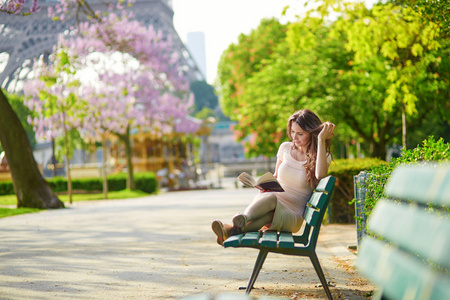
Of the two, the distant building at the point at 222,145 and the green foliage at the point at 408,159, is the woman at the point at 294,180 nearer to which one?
the green foliage at the point at 408,159

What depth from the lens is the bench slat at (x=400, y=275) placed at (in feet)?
5.17

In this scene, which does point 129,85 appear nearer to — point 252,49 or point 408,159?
point 252,49

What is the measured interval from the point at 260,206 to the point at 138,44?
1977 centimetres

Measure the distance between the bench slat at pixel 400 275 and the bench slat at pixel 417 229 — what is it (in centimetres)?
5

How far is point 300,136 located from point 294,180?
0.36 metres

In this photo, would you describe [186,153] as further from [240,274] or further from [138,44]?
[240,274]

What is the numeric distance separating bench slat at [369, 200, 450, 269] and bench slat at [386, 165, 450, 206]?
5cm

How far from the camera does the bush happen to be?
983cm

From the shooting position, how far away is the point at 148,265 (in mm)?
6164

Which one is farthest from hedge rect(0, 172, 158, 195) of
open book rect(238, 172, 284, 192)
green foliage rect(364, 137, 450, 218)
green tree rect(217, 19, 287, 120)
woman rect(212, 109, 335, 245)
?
open book rect(238, 172, 284, 192)

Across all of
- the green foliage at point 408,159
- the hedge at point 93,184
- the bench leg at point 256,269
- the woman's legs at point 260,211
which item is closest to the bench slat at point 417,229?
the green foliage at point 408,159

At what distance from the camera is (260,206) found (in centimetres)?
464

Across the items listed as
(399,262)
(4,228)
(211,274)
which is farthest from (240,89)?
(399,262)

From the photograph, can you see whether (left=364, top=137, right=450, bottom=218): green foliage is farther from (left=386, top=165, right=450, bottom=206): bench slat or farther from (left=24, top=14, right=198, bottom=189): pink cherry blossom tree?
(left=24, top=14, right=198, bottom=189): pink cherry blossom tree
